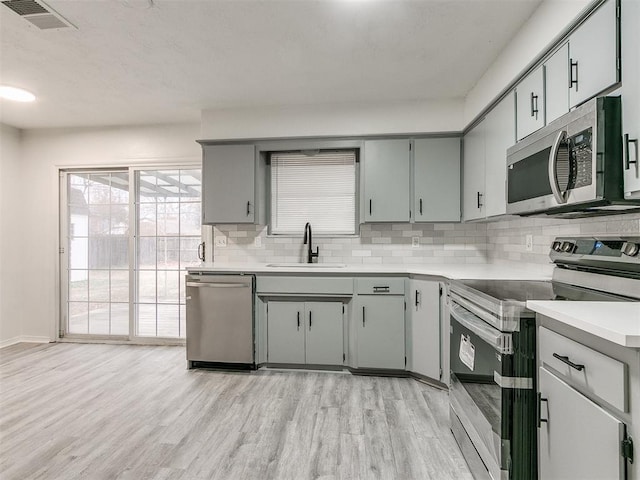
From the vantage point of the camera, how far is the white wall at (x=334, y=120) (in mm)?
3211

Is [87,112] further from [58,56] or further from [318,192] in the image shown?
[318,192]

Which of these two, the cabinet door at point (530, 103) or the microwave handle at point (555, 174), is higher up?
the cabinet door at point (530, 103)

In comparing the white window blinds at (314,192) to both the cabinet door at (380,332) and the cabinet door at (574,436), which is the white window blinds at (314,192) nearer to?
the cabinet door at (380,332)

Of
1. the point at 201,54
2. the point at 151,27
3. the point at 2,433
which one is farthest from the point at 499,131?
the point at 2,433

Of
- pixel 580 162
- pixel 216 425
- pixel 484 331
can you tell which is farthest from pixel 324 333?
pixel 580 162

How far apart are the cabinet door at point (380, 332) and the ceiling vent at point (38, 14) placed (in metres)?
2.78

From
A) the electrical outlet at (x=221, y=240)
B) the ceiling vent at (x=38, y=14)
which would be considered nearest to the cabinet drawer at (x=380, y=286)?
the electrical outlet at (x=221, y=240)

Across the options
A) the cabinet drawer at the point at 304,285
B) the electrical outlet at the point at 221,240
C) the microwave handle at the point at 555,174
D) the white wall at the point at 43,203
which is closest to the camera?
the microwave handle at the point at 555,174

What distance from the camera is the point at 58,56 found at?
2500 millimetres

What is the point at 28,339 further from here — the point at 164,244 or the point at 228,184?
the point at 228,184

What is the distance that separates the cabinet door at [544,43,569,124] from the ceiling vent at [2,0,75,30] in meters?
2.80

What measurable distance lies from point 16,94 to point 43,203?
1459mm

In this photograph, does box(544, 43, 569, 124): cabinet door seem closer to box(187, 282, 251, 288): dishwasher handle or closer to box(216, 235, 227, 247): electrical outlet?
box(187, 282, 251, 288): dishwasher handle

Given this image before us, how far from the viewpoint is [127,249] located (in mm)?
4016
